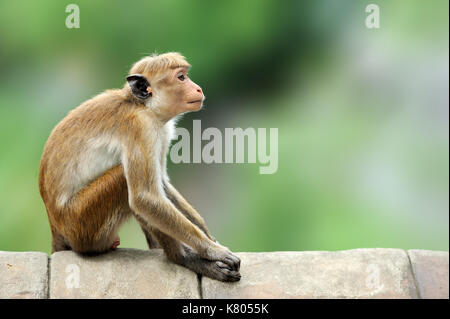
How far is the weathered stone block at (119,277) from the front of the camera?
4.99m

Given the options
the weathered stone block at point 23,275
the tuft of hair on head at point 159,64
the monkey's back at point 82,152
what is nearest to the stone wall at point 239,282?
the weathered stone block at point 23,275

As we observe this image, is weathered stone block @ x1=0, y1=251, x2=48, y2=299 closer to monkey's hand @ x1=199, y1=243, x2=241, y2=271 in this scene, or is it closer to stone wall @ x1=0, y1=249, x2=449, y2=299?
stone wall @ x1=0, y1=249, x2=449, y2=299

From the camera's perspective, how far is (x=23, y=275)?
16.9 ft

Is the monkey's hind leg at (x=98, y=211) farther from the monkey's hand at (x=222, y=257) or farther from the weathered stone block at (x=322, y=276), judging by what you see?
the weathered stone block at (x=322, y=276)

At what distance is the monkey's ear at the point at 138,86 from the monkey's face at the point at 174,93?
0.05m

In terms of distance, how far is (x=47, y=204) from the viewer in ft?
17.5

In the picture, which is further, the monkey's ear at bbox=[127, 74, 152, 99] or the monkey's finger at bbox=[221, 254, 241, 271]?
the monkey's ear at bbox=[127, 74, 152, 99]

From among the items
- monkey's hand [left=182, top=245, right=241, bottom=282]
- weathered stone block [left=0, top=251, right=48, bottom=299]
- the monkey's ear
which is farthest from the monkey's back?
monkey's hand [left=182, top=245, right=241, bottom=282]

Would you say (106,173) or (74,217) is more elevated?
(106,173)

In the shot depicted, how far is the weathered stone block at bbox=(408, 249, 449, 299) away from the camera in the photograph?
204 inches

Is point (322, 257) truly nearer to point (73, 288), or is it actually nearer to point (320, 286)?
point (320, 286)

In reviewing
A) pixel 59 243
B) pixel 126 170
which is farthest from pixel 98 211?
pixel 59 243

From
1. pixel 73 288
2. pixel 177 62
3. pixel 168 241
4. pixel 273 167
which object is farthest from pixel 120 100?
pixel 273 167

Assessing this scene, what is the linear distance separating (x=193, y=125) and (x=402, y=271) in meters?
6.21
